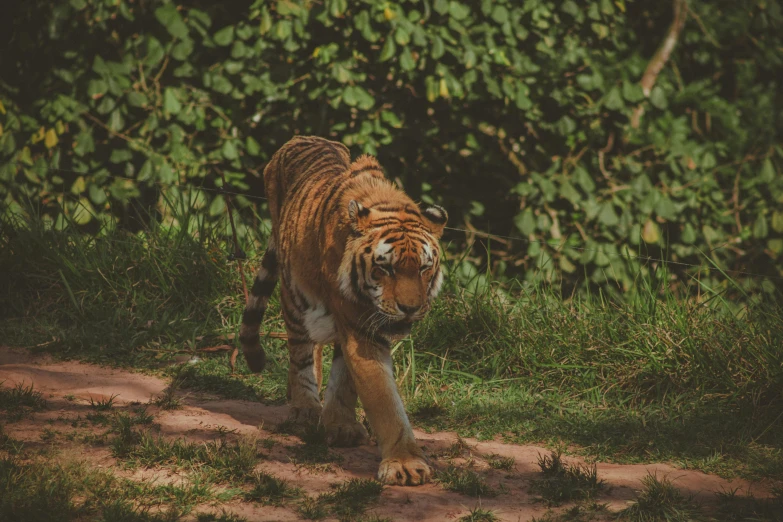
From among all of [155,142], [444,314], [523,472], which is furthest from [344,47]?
[523,472]

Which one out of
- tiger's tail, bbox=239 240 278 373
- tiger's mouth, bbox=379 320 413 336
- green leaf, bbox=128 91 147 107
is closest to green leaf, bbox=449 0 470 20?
green leaf, bbox=128 91 147 107

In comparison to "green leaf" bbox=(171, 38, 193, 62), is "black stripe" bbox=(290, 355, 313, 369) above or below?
below

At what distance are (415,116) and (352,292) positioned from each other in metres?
3.59

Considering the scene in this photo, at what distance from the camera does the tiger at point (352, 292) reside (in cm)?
401

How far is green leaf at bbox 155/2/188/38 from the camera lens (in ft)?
23.2

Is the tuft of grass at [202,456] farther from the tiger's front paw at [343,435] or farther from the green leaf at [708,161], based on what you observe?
the green leaf at [708,161]

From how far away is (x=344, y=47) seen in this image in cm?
707

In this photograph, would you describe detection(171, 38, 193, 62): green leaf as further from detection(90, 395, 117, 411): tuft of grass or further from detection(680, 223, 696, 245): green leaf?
detection(680, 223, 696, 245): green leaf

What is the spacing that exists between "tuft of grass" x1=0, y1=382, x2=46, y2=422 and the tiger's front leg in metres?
1.52

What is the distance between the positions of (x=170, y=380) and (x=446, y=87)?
2.96 m

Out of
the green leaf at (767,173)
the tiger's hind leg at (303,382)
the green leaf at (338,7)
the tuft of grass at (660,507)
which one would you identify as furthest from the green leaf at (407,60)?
the tuft of grass at (660,507)

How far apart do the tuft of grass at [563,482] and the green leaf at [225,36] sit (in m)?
4.27

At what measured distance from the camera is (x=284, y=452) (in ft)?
13.7

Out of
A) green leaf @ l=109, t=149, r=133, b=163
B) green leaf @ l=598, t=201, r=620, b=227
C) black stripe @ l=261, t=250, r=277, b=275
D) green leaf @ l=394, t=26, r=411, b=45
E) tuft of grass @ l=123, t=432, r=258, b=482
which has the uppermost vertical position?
green leaf @ l=394, t=26, r=411, b=45
